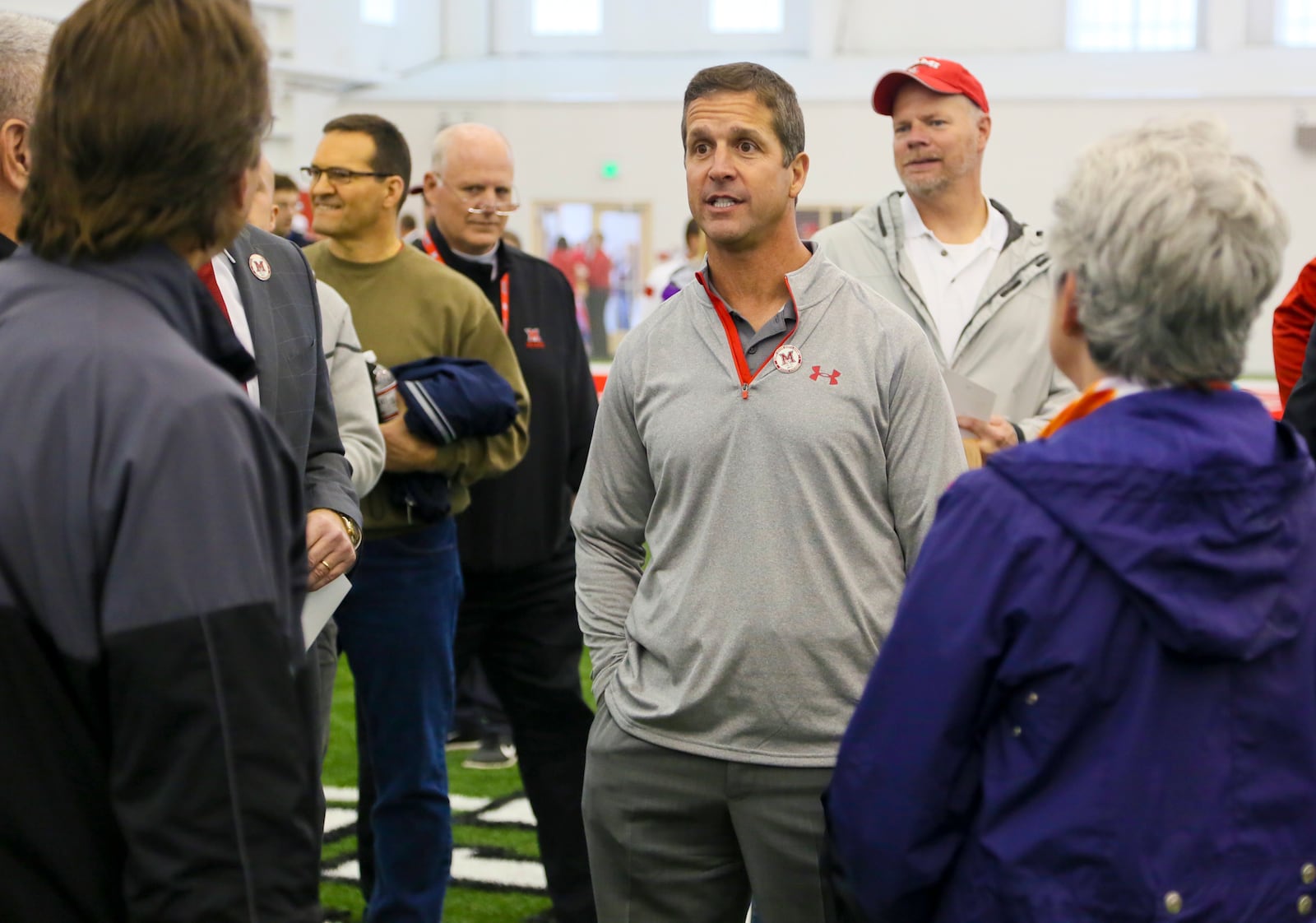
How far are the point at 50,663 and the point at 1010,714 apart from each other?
0.93 meters

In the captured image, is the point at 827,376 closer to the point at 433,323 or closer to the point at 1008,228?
the point at 1008,228

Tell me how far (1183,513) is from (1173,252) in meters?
0.26

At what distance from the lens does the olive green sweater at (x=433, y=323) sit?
3.81 metres

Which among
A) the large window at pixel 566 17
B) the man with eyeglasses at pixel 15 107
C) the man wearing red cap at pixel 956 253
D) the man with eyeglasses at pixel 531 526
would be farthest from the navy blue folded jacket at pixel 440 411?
the large window at pixel 566 17

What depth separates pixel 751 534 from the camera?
2.38 m

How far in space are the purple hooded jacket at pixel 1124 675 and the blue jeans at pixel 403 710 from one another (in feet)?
7.15

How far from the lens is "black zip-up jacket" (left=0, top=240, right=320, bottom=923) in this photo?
4.37ft

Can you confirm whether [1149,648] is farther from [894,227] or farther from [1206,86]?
[1206,86]

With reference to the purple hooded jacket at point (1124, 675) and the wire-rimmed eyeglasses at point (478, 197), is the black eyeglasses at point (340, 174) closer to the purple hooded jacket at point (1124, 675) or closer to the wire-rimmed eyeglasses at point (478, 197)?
the wire-rimmed eyeglasses at point (478, 197)

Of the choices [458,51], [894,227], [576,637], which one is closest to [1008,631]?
[894,227]

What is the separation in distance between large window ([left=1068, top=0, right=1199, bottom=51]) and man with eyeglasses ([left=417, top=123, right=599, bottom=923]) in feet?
67.0

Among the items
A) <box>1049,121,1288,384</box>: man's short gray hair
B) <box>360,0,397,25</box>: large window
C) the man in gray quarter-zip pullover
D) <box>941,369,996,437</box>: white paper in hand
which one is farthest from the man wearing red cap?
<box>360,0,397,25</box>: large window

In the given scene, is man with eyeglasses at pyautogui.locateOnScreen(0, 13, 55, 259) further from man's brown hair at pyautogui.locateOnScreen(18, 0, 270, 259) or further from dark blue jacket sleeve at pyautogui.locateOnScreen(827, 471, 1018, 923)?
dark blue jacket sleeve at pyautogui.locateOnScreen(827, 471, 1018, 923)

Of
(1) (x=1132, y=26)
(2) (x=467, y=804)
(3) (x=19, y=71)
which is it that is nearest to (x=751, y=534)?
(3) (x=19, y=71)
